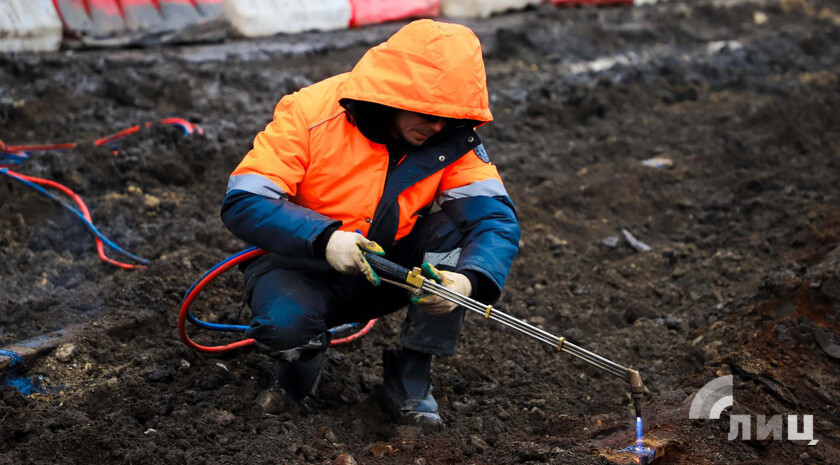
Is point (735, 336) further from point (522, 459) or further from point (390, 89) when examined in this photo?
point (390, 89)

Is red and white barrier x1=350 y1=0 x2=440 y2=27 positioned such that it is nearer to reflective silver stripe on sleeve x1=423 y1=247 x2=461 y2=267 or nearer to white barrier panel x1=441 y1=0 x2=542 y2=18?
white barrier panel x1=441 y1=0 x2=542 y2=18

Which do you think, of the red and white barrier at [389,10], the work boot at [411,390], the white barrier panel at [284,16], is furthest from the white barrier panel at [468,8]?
the work boot at [411,390]

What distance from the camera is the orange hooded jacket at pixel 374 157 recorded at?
307 cm

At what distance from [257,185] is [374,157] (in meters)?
0.46

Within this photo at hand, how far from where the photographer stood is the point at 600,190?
6.18 meters

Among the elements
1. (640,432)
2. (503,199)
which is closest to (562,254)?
(503,199)

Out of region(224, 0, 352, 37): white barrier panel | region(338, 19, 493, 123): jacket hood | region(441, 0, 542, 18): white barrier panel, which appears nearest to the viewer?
region(338, 19, 493, 123): jacket hood

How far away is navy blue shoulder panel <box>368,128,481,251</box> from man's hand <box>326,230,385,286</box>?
0.98ft

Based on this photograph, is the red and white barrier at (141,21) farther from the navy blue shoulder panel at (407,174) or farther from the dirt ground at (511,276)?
the navy blue shoulder panel at (407,174)

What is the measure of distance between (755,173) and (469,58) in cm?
412

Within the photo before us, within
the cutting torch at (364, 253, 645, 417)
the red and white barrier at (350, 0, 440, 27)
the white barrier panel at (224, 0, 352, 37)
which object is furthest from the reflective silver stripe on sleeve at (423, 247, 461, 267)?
the red and white barrier at (350, 0, 440, 27)

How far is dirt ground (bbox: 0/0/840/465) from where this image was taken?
10.8 ft

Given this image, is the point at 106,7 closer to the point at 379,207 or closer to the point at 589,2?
the point at 379,207

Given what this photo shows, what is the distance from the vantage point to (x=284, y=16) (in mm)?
8719
